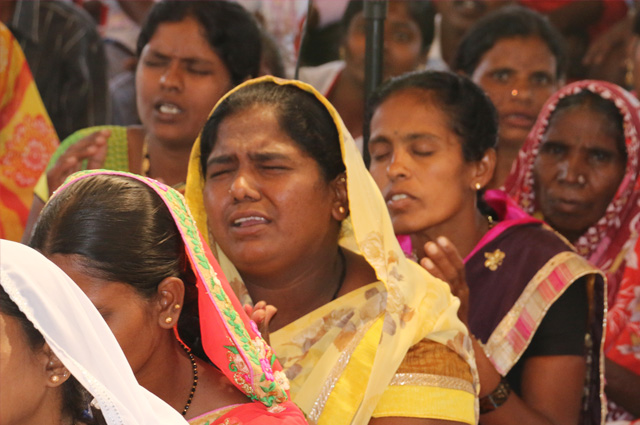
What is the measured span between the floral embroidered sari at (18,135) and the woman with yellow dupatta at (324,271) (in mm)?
1584

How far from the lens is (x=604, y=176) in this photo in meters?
3.23

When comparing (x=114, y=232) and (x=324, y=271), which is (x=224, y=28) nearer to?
(x=324, y=271)

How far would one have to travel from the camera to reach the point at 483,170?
284cm

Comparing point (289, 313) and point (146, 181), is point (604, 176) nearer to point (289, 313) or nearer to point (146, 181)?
point (289, 313)

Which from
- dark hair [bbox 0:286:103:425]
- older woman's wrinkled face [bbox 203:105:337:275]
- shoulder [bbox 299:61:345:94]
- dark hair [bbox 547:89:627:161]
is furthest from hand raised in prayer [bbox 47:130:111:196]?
dark hair [bbox 547:89:627:161]

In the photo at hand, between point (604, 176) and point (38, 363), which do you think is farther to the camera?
point (604, 176)

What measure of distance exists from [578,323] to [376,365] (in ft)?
2.55

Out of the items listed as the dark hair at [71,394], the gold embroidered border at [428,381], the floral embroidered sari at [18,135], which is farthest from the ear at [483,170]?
the floral embroidered sari at [18,135]

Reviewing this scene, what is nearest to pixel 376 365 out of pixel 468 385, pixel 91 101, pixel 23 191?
pixel 468 385

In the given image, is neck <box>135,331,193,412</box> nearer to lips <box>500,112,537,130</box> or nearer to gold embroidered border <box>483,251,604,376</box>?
gold embroidered border <box>483,251,604,376</box>

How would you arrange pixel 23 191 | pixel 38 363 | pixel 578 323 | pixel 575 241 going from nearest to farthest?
pixel 38 363
pixel 578 323
pixel 575 241
pixel 23 191

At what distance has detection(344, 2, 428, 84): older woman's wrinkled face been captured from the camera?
4.34 meters

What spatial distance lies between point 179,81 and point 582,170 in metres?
1.40

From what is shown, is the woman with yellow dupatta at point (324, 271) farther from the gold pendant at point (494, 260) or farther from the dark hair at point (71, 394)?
the dark hair at point (71, 394)
